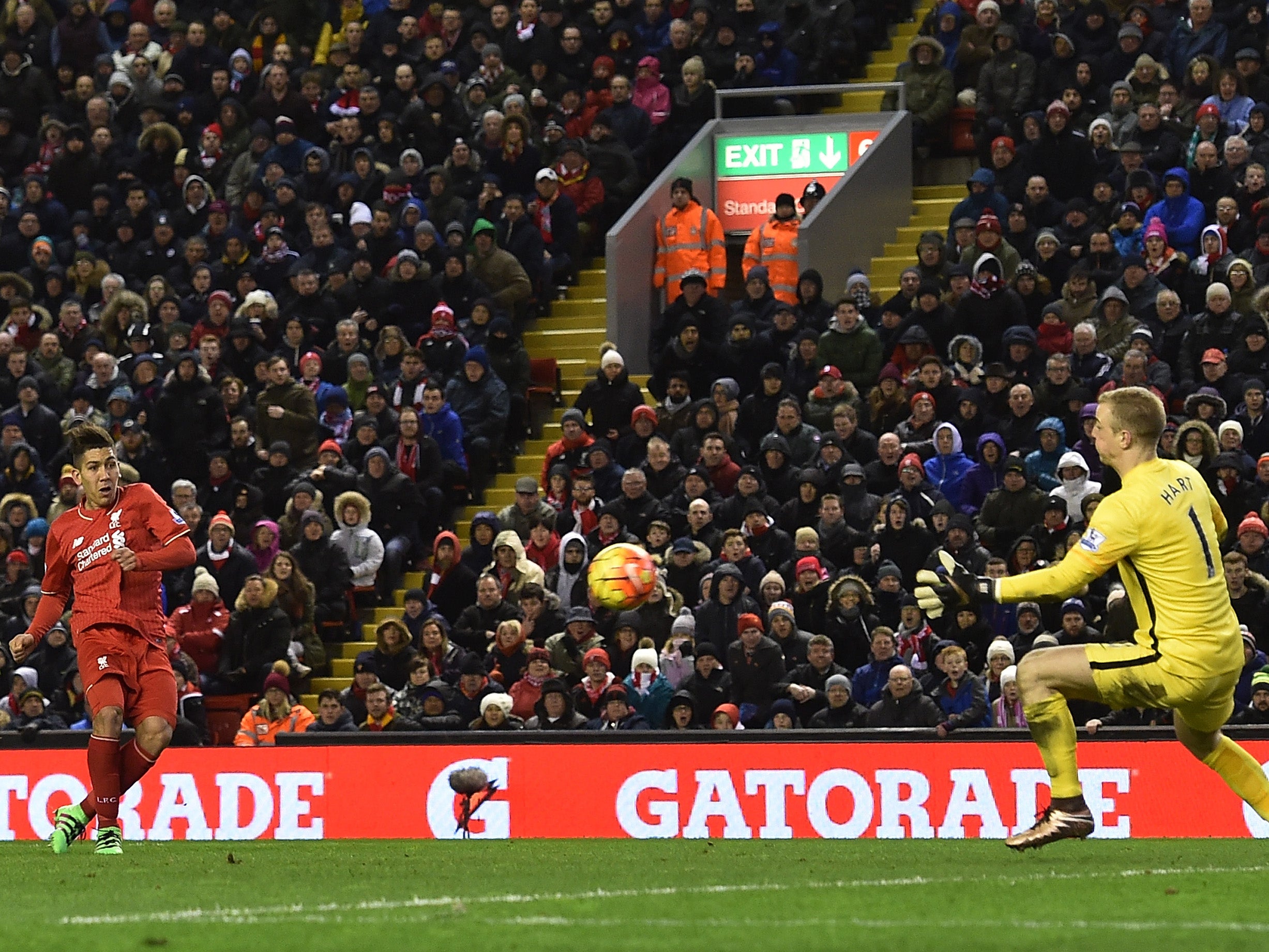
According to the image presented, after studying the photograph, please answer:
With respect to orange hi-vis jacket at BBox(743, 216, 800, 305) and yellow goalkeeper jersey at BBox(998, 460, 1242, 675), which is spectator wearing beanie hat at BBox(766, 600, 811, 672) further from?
yellow goalkeeper jersey at BBox(998, 460, 1242, 675)

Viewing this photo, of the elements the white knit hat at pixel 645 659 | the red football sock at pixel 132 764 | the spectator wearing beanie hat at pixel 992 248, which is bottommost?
the red football sock at pixel 132 764

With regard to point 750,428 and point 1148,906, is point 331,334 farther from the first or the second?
point 1148,906

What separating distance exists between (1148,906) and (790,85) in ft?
52.6

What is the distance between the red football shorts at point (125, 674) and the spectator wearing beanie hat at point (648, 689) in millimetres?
5169

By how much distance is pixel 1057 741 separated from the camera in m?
9.27

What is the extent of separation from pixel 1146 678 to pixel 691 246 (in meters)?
12.6

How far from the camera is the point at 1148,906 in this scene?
24.7 feet

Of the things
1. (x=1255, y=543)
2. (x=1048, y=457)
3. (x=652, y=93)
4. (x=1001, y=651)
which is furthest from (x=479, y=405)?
(x=1255, y=543)

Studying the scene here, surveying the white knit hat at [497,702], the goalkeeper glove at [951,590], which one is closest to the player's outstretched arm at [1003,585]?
the goalkeeper glove at [951,590]

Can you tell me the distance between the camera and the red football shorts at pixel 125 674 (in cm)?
1089

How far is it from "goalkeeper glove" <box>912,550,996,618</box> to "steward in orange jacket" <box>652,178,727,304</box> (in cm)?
1209

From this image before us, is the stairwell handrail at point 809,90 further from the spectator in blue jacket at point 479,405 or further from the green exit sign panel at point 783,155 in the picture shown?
the spectator in blue jacket at point 479,405

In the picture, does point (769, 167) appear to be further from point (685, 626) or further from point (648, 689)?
point (648, 689)

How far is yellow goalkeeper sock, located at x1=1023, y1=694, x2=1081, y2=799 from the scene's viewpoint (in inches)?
363
